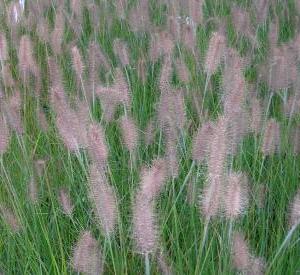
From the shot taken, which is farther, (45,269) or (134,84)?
(134,84)

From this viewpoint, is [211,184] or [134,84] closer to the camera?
[211,184]

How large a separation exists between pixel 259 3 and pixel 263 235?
171cm

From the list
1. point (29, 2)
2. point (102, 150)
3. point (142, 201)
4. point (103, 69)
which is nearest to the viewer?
point (142, 201)

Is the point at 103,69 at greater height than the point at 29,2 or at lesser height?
lesser

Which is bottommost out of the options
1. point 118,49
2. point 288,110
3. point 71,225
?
point 71,225

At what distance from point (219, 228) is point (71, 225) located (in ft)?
1.57

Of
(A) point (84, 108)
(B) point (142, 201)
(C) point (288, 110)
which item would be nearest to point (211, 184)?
(B) point (142, 201)

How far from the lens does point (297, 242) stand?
176 centimetres

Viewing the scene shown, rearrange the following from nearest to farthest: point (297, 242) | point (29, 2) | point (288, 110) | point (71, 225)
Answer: point (297, 242)
point (71, 225)
point (288, 110)
point (29, 2)

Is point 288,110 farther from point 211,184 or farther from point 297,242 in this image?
point 211,184

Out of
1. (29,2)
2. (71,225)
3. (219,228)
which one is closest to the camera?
(219,228)

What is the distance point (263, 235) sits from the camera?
1.79 m

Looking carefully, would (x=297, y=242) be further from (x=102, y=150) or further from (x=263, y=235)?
(x=102, y=150)

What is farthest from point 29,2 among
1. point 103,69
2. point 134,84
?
point 134,84
